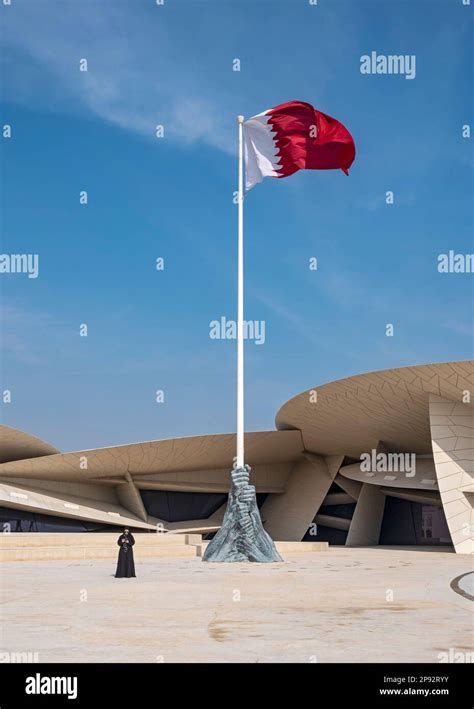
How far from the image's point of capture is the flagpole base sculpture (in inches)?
762

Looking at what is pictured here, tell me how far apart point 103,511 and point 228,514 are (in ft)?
72.8

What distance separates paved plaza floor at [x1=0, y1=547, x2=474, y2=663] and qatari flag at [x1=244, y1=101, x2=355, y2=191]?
10862mm

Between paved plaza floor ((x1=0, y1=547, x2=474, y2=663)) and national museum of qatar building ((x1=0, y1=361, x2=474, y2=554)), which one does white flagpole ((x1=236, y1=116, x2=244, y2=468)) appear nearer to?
paved plaza floor ((x1=0, y1=547, x2=474, y2=663))

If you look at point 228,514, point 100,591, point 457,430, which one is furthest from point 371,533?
point 100,591

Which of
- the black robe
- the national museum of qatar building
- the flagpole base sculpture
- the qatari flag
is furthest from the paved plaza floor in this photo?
the national museum of qatar building

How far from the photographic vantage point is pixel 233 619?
27.2 ft

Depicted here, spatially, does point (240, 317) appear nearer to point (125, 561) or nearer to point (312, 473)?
point (125, 561)

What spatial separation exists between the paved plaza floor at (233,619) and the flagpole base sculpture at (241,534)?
14.3 ft

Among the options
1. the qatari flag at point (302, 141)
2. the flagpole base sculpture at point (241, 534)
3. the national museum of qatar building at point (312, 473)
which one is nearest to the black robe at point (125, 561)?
the flagpole base sculpture at point (241, 534)

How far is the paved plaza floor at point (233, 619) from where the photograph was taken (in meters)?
6.13

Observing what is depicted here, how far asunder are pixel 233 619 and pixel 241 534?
442 inches

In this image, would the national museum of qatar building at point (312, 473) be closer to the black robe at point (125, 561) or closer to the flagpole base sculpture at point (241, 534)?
the flagpole base sculpture at point (241, 534)

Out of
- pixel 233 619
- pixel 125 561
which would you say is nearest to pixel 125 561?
pixel 125 561
